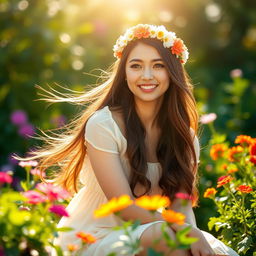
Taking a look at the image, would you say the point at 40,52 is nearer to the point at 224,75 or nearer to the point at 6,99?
the point at 6,99

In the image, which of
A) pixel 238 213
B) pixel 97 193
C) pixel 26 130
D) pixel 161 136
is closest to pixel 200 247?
pixel 238 213

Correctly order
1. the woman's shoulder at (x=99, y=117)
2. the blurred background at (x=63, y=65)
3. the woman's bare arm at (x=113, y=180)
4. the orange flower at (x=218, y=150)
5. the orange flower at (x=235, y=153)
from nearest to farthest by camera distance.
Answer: the woman's bare arm at (x=113, y=180), the woman's shoulder at (x=99, y=117), the orange flower at (x=235, y=153), the orange flower at (x=218, y=150), the blurred background at (x=63, y=65)

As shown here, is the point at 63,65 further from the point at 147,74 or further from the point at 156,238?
the point at 156,238

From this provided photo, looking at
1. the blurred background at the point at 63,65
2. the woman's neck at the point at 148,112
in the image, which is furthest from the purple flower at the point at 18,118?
the woman's neck at the point at 148,112

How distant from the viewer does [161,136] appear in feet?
10.9

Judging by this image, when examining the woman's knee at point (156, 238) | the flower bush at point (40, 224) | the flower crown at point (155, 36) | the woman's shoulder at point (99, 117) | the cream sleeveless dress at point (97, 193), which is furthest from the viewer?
the flower crown at point (155, 36)

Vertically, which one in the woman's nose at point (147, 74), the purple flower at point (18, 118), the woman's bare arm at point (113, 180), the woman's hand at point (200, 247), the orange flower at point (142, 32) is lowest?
the purple flower at point (18, 118)

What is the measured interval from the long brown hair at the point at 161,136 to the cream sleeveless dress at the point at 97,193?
5 centimetres

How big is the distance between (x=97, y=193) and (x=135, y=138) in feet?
1.05

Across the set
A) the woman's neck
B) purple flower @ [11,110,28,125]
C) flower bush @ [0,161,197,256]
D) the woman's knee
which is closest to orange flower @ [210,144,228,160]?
the woman's neck

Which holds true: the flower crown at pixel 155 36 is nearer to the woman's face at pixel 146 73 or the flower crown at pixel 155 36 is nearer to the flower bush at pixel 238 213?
the woman's face at pixel 146 73

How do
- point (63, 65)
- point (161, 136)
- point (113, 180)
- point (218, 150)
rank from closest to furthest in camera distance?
point (113, 180) < point (161, 136) < point (218, 150) < point (63, 65)

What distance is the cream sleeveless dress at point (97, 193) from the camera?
2.98 m

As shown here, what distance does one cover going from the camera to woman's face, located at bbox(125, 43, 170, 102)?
3.13 m
